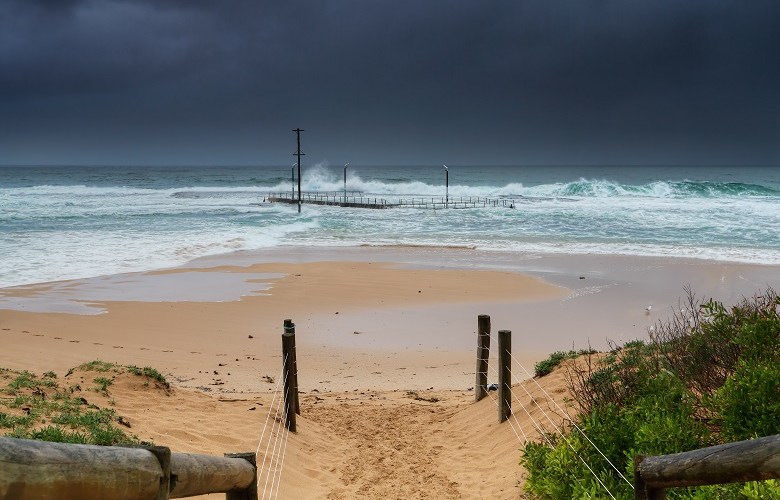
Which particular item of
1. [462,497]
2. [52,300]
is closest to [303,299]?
[52,300]

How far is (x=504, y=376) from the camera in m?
8.48

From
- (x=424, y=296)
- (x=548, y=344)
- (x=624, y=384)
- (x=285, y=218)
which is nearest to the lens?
(x=624, y=384)

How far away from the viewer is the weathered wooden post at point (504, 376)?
848cm

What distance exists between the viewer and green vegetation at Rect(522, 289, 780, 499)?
454cm

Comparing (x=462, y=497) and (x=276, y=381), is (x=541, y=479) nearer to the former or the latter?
(x=462, y=497)

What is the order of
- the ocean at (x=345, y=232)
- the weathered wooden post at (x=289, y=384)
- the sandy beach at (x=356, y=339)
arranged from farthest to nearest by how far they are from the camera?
the ocean at (x=345, y=232) → the weathered wooden post at (x=289, y=384) → the sandy beach at (x=356, y=339)

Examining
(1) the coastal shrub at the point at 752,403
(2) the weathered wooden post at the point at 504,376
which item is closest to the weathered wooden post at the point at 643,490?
(1) the coastal shrub at the point at 752,403

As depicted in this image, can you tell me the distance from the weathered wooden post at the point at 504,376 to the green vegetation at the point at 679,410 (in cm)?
143

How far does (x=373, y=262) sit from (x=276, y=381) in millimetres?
14769

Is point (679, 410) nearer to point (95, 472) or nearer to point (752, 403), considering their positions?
point (752, 403)

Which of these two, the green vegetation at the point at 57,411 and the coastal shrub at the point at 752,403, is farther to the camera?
the green vegetation at the point at 57,411

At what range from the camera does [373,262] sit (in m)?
25.7

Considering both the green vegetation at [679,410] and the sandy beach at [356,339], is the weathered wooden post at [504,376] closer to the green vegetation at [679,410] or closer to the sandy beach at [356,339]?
the sandy beach at [356,339]

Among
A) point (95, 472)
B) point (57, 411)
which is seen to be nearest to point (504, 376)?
point (57, 411)
